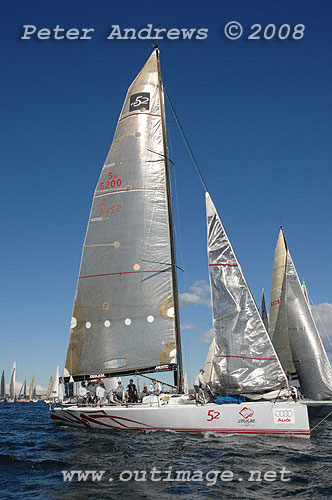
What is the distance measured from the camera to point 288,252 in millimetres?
27641

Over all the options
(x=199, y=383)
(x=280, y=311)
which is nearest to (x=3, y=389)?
(x=280, y=311)

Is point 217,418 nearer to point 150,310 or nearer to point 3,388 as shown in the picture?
point 150,310

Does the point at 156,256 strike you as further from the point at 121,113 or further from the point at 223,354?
the point at 121,113

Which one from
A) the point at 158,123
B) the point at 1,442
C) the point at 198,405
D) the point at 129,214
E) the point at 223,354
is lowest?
the point at 1,442

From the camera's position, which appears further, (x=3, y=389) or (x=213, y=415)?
(x=3, y=389)

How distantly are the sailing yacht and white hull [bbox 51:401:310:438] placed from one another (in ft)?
0.10

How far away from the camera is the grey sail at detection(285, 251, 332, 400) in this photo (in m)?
22.5

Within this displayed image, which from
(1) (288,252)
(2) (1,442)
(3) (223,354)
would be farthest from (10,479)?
(1) (288,252)

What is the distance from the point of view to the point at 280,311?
91.2ft

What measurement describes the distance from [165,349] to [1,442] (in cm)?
647

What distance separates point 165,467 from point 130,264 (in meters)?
8.94

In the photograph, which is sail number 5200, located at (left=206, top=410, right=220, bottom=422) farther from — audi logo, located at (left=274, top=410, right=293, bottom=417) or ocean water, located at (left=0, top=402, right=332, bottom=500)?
audi logo, located at (left=274, top=410, right=293, bottom=417)

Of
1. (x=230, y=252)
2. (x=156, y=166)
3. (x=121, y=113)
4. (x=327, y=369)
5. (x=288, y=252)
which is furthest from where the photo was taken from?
(x=288, y=252)

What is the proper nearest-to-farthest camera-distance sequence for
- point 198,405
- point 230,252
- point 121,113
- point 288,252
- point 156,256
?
point 198,405
point 230,252
point 156,256
point 121,113
point 288,252
